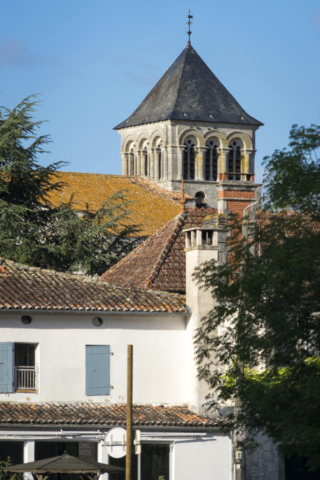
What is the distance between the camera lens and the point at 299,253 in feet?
65.2

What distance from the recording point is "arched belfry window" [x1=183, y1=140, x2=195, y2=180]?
86.5 meters

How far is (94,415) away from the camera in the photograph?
2589 centimetres

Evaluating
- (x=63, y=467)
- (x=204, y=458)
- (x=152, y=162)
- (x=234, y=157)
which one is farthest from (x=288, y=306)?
(x=234, y=157)

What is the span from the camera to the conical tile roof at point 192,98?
282 ft

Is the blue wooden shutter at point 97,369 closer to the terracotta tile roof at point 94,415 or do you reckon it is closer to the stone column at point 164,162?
the terracotta tile roof at point 94,415

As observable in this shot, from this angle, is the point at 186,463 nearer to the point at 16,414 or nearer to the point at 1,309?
the point at 16,414

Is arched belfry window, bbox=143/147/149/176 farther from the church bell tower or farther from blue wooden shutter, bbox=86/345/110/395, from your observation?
blue wooden shutter, bbox=86/345/110/395

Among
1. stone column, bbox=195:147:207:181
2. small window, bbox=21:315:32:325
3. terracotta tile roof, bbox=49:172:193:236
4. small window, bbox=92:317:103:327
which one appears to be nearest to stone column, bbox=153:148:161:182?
stone column, bbox=195:147:207:181

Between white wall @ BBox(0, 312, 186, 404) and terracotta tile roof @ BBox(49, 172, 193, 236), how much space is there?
35.6m

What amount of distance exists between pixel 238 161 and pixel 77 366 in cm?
6489

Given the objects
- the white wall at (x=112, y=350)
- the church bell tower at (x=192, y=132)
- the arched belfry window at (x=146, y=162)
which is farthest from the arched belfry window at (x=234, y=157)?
the white wall at (x=112, y=350)

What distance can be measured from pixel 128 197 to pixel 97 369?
41650 mm

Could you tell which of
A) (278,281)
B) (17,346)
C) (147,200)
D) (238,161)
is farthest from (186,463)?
(238,161)

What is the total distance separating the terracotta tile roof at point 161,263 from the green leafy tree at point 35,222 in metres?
5.38
